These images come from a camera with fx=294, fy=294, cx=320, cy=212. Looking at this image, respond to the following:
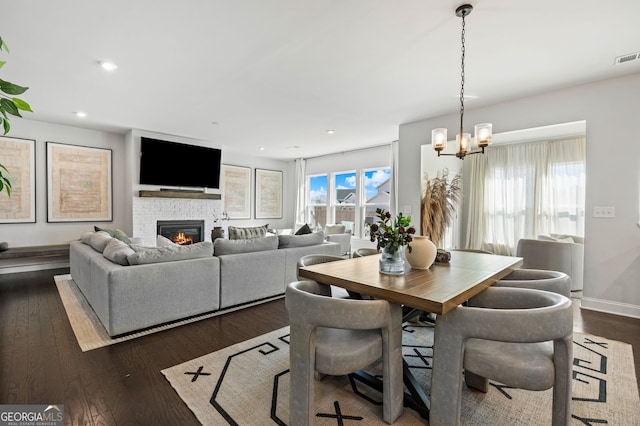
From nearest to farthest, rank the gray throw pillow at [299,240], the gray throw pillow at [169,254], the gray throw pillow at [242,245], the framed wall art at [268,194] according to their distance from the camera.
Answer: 1. the gray throw pillow at [169,254]
2. the gray throw pillow at [242,245]
3. the gray throw pillow at [299,240]
4. the framed wall art at [268,194]

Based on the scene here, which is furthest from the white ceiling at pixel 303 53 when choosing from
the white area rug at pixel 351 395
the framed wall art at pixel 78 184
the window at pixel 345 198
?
the window at pixel 345 198

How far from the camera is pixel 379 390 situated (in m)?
1.80

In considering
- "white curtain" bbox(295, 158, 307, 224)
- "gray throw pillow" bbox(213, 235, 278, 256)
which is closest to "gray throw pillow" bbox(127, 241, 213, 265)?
"gray throw pillow" bbox(213, 235, 278, 256)

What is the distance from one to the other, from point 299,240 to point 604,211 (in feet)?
11.7

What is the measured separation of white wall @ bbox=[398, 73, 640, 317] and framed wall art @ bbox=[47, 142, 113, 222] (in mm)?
7302

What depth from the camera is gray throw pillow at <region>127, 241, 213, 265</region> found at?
2.67 meters

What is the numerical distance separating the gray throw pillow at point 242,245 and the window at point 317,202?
4.56 m

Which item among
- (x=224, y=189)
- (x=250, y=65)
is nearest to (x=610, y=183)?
(x=250, y=65)

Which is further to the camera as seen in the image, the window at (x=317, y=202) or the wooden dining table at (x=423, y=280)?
the window at (x=317, y=202)

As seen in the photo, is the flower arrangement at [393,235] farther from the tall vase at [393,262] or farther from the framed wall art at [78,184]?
the framed wall art at [78,184]

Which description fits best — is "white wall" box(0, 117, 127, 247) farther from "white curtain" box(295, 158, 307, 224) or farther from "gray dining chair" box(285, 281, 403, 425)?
"gray dining chair" box(285, 281, 403, 425)

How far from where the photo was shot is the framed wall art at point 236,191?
Result: 7676 millimetres

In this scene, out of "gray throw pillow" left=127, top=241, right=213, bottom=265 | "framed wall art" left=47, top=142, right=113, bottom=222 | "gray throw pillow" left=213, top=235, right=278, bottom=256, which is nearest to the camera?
"gray throw pillow" left=127, top=241, right=213, bottom=265

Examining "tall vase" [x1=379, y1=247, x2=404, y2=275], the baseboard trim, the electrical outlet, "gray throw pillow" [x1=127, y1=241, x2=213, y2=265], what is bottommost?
the baseboard trim
